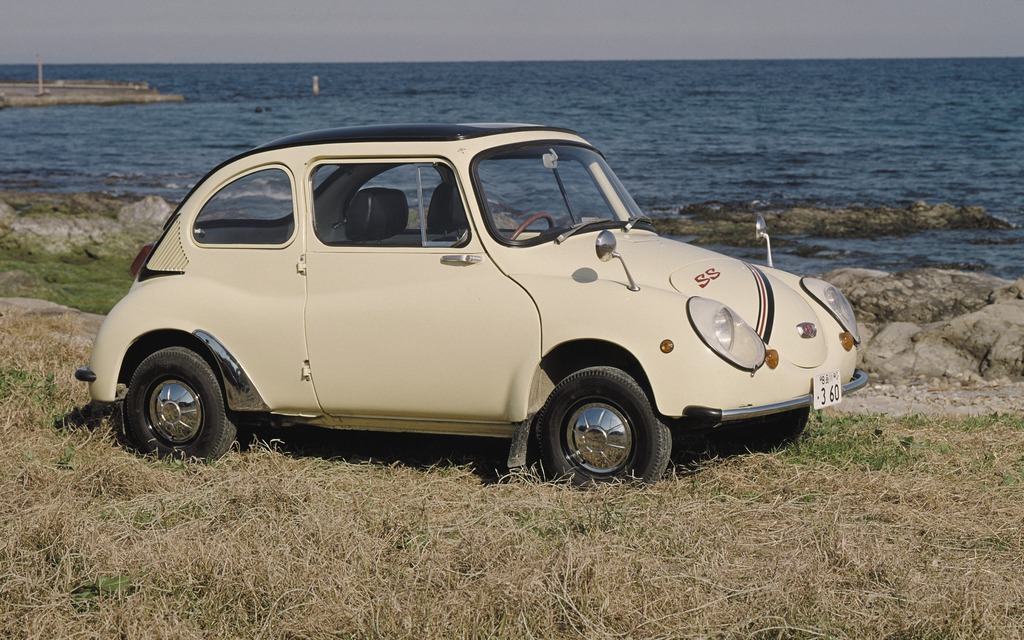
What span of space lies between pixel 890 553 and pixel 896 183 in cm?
2614

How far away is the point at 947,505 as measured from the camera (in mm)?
5496

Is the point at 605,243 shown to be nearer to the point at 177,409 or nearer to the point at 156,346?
the point at 177,409

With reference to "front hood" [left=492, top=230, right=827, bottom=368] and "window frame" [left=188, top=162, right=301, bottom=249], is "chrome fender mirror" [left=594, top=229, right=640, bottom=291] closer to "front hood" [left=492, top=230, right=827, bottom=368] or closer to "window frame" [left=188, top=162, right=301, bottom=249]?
"front hood" [left=492, top=230, right=827, bottom=368]

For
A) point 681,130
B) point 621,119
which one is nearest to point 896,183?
point 681,130

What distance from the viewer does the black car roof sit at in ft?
20.2

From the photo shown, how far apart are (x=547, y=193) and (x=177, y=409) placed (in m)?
2.40

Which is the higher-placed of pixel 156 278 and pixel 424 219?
pixel 424 219

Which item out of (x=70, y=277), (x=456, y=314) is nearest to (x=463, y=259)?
(x=456, y=314)

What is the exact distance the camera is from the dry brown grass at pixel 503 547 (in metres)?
4.11

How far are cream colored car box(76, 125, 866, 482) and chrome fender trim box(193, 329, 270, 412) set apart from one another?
0.04 ft

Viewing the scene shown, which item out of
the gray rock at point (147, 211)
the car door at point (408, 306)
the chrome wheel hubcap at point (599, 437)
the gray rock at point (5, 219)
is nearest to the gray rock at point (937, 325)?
the chrome wheel hubcap at point (599, 437)

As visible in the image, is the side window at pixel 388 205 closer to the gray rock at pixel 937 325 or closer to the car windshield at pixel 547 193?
the car windshield at pixel 547 193

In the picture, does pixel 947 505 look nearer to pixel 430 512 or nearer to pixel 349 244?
pixel 430 512

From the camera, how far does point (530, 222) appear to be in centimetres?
629
